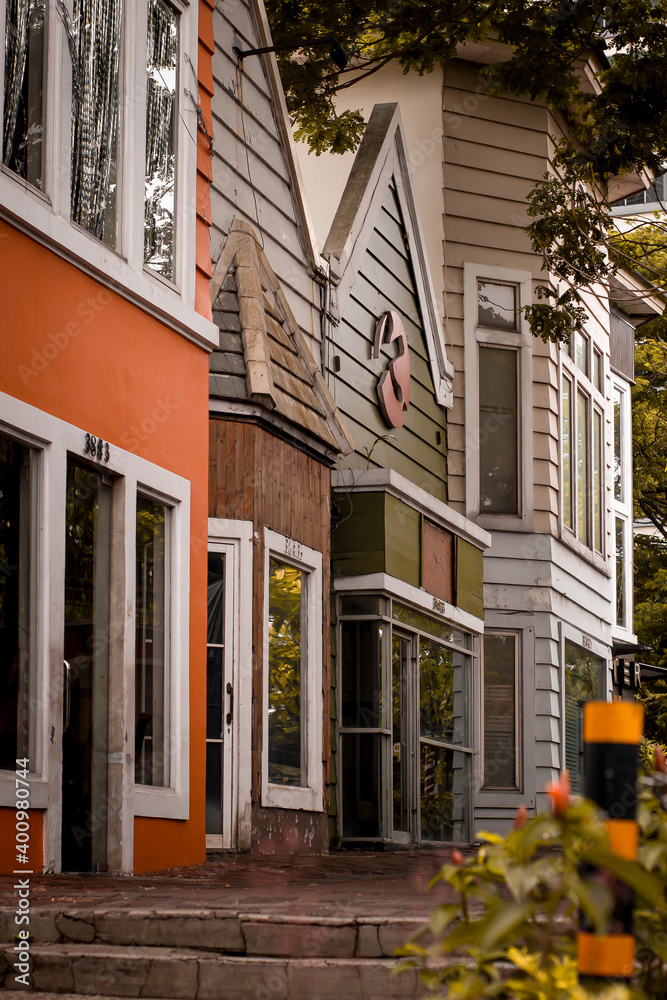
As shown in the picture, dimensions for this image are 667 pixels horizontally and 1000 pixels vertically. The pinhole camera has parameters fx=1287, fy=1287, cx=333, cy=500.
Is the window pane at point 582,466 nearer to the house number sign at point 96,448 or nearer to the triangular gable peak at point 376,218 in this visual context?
the triangular gable peak at point 376,218

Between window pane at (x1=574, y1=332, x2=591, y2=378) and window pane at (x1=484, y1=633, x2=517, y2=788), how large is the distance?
4.13 metres

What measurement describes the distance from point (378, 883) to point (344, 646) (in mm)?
4631

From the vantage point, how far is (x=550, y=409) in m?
15.5

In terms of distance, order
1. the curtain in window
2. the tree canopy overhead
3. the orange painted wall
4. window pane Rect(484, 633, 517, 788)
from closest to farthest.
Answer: the orange painted wall
the curtain in window
the tree canopy overhead
window pane Rect(484, 633, 517, 788)

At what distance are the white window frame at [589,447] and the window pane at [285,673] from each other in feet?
21.7

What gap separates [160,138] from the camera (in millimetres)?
8461

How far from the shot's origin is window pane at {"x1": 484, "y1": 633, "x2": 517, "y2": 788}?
14891 mm

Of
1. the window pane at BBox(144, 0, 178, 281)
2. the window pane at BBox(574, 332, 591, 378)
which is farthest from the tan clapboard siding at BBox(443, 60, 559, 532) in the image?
the window pane at BBox(144, 0, 178, 281)

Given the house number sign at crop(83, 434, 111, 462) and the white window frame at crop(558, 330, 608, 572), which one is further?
the white window frame at crop(558, 330, 608, 572)

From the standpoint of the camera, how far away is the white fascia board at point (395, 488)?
35.8 ft

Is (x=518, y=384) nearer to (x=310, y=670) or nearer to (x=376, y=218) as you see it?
(x=376, y=218)

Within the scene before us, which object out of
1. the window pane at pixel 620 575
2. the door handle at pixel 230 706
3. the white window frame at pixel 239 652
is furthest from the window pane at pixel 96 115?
the window pane at pixel 620 575

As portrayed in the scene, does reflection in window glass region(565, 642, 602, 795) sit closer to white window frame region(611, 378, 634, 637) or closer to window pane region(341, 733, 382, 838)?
white window frame region(611, 378, 634, 637)

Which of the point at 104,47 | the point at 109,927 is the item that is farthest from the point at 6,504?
the point at 104,47
